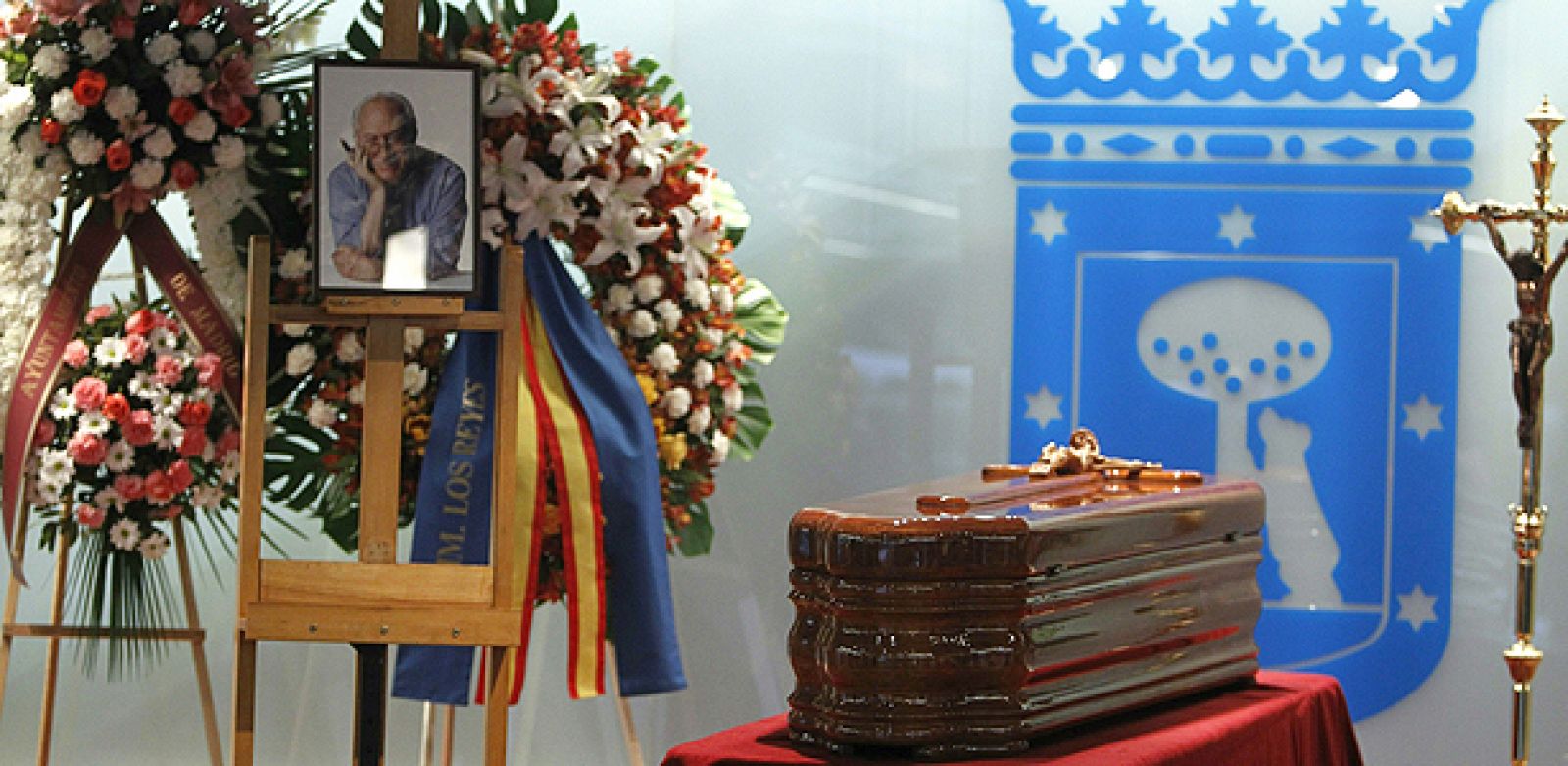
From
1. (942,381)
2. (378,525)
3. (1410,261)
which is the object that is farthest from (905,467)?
(378,525)

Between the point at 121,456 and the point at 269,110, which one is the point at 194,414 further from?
the point at 269,110

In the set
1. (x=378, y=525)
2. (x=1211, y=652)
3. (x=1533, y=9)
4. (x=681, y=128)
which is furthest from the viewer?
(x=1533, y=9)

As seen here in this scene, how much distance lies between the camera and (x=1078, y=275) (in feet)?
16.7

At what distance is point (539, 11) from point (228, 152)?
0.82 metres

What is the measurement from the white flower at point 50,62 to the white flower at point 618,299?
127 cm

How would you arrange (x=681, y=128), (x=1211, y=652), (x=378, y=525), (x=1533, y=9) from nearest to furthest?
1. (x=1211, y=652)
2. (x=378, y=525)
3. (x=681, y=128)
4. (x=1533, y=9)

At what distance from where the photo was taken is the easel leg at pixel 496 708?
344 centimetres

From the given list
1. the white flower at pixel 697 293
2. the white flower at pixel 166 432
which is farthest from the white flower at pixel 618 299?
the white flower at pixel 166 432

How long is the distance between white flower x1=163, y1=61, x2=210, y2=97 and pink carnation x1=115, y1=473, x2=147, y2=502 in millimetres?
752

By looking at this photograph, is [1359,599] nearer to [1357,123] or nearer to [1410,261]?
[1410,261]

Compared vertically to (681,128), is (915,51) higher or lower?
higher

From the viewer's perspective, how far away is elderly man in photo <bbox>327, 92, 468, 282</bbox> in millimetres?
3385

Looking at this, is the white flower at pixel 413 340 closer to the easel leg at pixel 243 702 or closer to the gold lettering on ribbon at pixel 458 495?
the gold lettering on ribbon at pixel 458 495

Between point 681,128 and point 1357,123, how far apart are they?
6.39 feet
